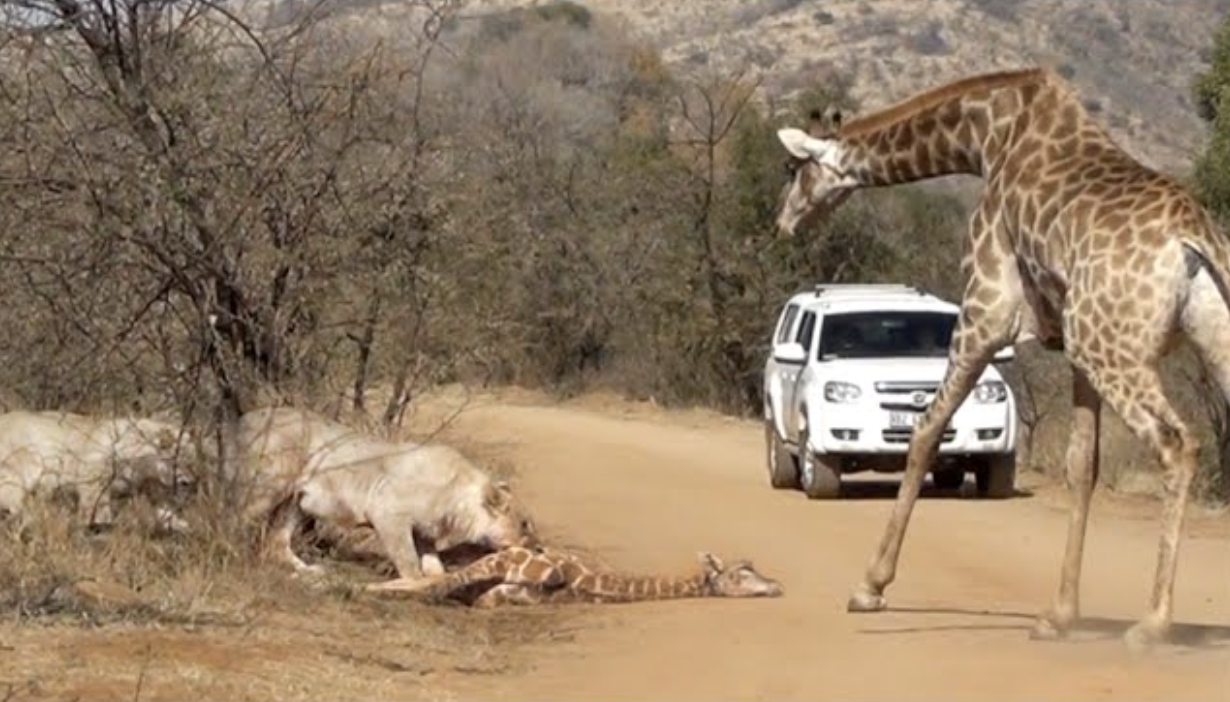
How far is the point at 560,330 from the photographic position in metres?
37.0

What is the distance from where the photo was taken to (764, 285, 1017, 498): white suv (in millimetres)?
21422

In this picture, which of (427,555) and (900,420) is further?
(900,420)

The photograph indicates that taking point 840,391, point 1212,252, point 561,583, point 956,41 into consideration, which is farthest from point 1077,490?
point 956,41

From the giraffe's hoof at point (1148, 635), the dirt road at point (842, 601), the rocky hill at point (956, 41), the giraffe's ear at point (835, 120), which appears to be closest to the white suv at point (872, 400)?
the dirt road at point (842, 601)

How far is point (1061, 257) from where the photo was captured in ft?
40.6

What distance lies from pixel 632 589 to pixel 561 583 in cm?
41

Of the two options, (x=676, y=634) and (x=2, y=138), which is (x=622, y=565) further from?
(x=2, y=138)

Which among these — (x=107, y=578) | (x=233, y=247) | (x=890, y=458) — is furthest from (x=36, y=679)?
(x=890, y=458)

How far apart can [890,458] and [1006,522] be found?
2.38 metres

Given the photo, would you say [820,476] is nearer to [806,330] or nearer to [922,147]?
[806,330]

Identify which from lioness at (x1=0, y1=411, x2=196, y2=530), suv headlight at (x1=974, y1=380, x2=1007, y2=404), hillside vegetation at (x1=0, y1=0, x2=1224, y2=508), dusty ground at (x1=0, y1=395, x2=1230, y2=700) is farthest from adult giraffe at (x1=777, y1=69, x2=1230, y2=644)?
suv headlight at (x1=974, y1=380, x2=1007, y2=404)

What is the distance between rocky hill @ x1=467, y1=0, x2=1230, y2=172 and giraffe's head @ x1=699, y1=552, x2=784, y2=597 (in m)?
52.1

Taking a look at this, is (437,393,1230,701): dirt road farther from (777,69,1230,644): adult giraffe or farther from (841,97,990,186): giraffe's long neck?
(841,97,990,186): giraffe's long neck

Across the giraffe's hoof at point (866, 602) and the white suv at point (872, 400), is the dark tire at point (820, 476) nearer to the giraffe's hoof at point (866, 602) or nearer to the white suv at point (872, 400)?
the white suv at point (872, 400)
